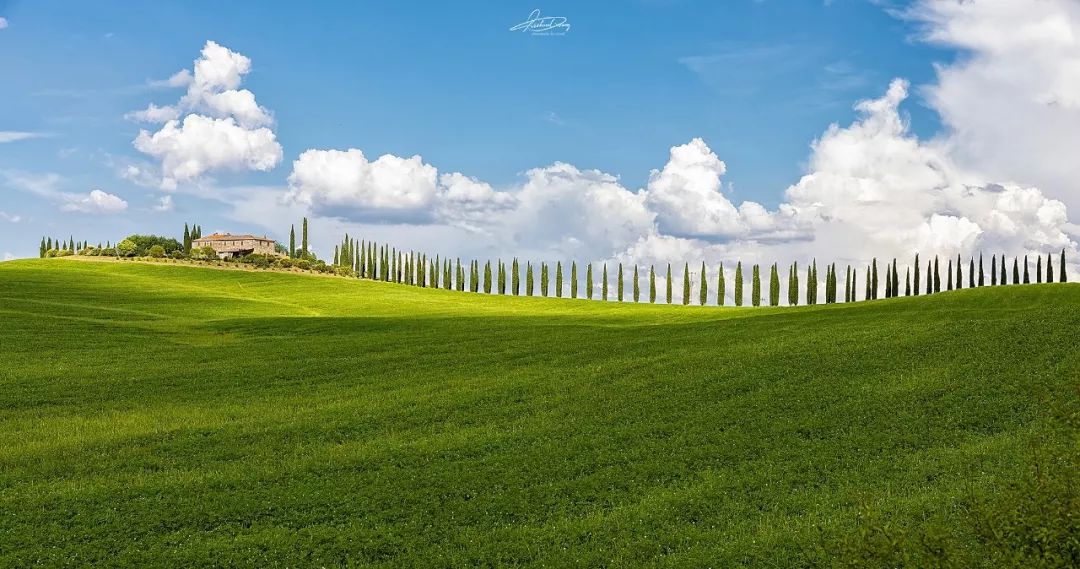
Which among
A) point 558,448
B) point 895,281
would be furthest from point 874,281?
point 558,448

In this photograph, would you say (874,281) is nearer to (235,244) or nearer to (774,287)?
(774,287)

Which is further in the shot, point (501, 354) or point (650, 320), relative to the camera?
point (650, 320)

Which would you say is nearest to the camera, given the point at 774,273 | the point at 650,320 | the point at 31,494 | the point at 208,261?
the point at 31,494

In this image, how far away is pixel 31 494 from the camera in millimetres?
24562

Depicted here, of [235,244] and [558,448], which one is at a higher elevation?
[235,244]

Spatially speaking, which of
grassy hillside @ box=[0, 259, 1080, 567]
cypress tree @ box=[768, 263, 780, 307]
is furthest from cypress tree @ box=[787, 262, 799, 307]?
grassy hillside @ box=[0, 259, 1080, 567]

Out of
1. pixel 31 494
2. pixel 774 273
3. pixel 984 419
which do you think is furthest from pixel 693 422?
pixel 774 273

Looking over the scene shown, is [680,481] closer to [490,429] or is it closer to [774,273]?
[490,429]

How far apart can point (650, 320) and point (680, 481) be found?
169 feet

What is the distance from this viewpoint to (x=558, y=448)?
2747cm

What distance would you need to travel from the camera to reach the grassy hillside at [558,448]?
800 inches

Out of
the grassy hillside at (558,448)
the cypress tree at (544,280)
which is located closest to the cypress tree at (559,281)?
the cypress tree at (544,280)

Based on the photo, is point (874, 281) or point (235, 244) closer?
point (874, 281)

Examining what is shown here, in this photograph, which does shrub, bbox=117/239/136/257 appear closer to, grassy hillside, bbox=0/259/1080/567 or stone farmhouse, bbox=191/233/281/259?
stone farmhouse, bbox=191/233/281/259
